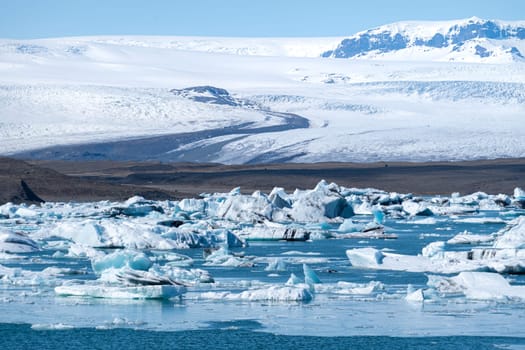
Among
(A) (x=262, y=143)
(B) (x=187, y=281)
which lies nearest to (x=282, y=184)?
(A) (x=262, y=143)

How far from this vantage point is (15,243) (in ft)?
55.1

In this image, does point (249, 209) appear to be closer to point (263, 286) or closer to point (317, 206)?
point (317, 206)

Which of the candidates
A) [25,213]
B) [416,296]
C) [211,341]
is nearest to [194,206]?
[25,213]

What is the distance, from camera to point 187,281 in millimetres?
12594

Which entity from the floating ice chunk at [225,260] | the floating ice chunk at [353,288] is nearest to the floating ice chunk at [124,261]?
the floating ice chunk at [353,288]

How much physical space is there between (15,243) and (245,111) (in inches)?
2608

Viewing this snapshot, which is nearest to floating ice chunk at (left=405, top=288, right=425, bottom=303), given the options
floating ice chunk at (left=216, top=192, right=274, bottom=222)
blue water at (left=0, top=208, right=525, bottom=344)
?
blue water at (left=0, top=208, right=525, bottom=344)

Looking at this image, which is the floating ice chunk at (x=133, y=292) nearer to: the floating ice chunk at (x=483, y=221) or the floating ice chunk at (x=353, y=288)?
the floating ice chunk at (x=353, y=288)

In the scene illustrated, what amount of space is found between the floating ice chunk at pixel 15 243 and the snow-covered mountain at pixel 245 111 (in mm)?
47227

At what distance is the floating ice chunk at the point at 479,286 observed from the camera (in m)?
11.3

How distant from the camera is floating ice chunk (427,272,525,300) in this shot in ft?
37.1

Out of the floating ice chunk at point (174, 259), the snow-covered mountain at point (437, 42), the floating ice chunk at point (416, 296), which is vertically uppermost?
the snow-covered mountain at point (437, 42)

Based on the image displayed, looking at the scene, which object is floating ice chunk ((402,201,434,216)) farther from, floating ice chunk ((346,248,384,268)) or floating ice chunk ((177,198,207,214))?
floating ice chunk ((346,248,384,268))

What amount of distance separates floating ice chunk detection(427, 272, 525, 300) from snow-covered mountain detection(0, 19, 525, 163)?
1990 inches
